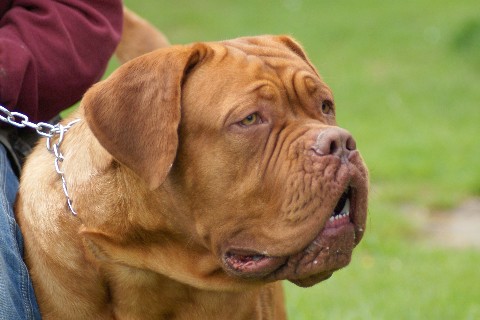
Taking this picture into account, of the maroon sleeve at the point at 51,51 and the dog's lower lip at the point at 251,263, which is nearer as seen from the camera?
the dog's lower lip at the point at 251,263

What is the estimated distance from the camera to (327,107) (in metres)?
3.61

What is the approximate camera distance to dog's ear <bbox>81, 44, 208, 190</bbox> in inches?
129

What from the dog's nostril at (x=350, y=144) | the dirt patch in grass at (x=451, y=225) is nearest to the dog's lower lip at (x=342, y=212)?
the dog's nostril at (x=350, y=144)

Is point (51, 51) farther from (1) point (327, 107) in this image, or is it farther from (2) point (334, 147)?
(2) point (334, 147)

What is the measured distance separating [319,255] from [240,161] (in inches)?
16.3

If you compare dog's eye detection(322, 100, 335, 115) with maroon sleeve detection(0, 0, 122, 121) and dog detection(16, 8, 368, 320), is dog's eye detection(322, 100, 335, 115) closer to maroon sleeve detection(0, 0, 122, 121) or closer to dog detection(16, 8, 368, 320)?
dog detection(16, 8, 368, 320)

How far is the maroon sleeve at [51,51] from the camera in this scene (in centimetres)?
388

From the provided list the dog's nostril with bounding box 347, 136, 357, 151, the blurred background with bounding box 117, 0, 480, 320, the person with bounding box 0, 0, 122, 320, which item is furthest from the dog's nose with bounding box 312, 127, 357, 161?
the blurred background with bounding box 117, 0, 480, 320

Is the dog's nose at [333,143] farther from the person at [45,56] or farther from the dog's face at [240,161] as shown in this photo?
the person at [45,56]

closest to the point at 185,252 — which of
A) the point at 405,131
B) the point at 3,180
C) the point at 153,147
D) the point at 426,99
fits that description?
the point at 153,147

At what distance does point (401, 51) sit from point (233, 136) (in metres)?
11.3

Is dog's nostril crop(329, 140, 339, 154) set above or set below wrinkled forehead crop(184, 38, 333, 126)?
below

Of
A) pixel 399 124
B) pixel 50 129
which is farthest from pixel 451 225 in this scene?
pixel 50 129

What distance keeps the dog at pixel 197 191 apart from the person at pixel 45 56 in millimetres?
256
